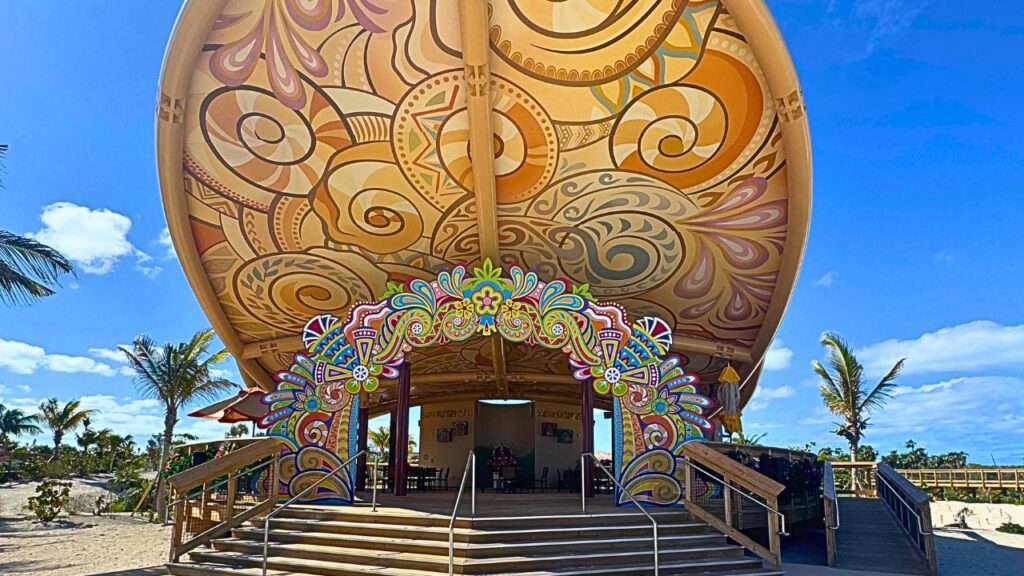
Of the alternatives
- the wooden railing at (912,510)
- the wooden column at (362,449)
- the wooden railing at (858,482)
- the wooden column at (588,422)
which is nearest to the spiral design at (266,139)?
the wooden column at (362,449)

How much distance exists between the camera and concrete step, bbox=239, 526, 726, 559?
6891 millimetres

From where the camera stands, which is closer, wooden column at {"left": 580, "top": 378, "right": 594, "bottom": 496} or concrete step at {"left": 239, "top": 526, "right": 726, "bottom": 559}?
concrete step at {"left": 239, "top": 526, "right": 726, "bottom": 559}

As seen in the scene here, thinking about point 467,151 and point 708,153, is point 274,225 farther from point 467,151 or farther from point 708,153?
point 708,153

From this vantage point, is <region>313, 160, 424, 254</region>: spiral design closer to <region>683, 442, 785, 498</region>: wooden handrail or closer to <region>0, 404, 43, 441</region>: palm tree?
<region>683, 442, 785, 498</region>: wooden handrail

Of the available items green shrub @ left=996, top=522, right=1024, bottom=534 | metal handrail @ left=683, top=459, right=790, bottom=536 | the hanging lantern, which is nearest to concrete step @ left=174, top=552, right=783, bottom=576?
metal handrail @ left=683, top=459, right=790, bottom=536

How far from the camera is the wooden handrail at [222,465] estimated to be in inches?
305

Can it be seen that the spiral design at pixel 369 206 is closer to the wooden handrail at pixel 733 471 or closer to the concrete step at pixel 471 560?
the concrete step at pixel 471 560

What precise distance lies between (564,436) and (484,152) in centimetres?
1005

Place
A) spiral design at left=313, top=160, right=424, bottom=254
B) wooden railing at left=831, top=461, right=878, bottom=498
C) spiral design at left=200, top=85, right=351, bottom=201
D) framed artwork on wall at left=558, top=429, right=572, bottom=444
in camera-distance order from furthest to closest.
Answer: framed artwork on wall at left=558, top=429, right=572, bottom=444, wooden railing at left=831, top=461, right=878, bottom=498, spiral design at left=313, top=160, right=424, bottom=254, spiral design at left=200, top=85, right=351, bottom=201

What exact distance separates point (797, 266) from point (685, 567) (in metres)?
6.04

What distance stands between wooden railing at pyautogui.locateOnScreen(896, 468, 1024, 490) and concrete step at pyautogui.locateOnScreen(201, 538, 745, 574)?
16983mm

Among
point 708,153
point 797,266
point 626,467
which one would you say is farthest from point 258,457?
point 797,266

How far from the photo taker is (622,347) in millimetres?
9914

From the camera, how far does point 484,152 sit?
30.8 ft
